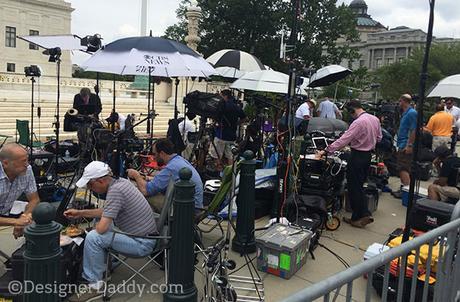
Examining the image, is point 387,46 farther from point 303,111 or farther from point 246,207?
point 246,207

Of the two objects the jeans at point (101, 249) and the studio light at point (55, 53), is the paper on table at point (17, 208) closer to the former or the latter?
the jeans at point (101, 249)

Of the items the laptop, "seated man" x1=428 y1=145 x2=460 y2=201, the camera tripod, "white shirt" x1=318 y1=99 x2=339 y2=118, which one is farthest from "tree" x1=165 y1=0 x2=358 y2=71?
"seated man" x1=428 y1=145 x2=460 y2=201

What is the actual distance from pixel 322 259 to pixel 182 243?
213 centimetres

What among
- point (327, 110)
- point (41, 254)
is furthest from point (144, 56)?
point (327, 110)

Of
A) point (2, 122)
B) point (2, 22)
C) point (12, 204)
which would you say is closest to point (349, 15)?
point (2, 122)

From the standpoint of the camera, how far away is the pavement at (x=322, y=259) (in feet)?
12.6

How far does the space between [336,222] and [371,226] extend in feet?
2.11

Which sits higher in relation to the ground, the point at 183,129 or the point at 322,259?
the point at 183,129

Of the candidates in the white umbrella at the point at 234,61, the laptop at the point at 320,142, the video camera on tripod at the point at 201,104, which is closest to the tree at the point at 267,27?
Result: the white umbrella at the point at 234,61

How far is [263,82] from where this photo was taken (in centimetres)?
873

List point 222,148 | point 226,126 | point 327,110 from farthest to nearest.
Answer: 1. point 327,110
2. point 222,148
3. point 226,126

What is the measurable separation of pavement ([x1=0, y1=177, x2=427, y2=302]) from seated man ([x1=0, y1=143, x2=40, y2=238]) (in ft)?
2.00

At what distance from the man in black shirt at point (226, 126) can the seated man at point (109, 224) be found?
4205mm

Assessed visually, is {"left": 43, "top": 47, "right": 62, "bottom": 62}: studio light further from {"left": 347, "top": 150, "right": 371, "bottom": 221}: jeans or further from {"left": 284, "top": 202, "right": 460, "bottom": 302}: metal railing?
{"left": 284, "top": 202, "right": 460, "bottom": 302}: metal railing
